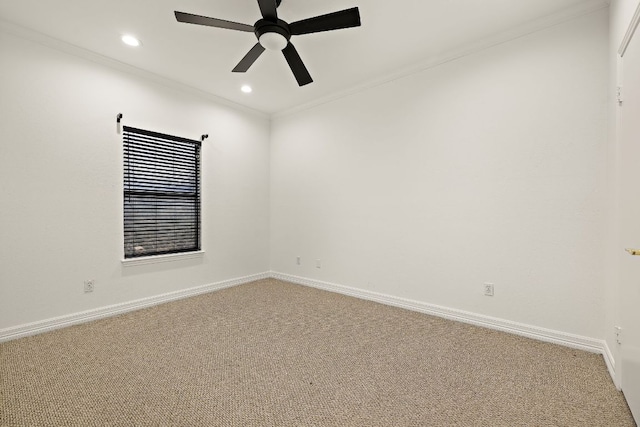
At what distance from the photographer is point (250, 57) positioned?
8.19ft

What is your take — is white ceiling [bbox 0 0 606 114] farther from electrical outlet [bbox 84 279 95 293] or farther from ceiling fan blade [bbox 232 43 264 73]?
electrical outlet [bbox 84 279 95 293]

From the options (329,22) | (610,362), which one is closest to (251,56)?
(329,22)

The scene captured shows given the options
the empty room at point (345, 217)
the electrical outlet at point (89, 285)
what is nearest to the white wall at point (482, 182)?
the empty room at point (345, 217)

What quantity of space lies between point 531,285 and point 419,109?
2014 millimetres

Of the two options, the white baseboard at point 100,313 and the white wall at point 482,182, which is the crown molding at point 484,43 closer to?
the white wall at point 482,182

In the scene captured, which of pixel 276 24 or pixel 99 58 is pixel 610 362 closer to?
pixel 276 24

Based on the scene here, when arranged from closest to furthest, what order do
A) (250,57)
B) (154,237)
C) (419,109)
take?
(250,57) < (419,109) < (154,237)

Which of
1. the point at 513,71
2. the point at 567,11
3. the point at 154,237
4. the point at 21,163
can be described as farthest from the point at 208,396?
the point at 567,11

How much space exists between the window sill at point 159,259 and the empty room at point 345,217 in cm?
3

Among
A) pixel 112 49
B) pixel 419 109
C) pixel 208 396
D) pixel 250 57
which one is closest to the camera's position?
pixel 208 396

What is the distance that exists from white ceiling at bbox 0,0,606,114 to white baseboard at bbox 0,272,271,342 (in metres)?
2.59

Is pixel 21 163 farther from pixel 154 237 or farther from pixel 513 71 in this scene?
pixel 513 71

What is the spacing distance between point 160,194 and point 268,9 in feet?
8.22

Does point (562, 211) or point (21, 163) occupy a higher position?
point (21, 163)
